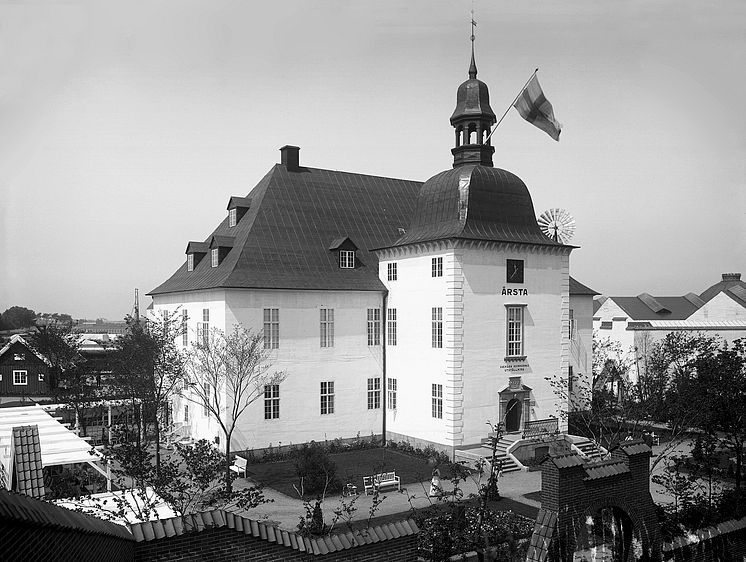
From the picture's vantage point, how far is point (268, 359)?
91.6ft

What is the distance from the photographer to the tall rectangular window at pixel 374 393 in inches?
1215

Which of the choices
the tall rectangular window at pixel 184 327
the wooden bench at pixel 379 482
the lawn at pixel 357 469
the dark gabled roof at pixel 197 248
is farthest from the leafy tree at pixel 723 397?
the dark gabled roof at pixel 197 248

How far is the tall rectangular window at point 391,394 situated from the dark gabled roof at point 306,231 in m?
4.64

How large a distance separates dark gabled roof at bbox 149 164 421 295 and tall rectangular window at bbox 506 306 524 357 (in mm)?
6461

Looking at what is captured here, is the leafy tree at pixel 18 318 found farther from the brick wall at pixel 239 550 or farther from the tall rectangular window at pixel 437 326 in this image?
the brick wall at pixel 239 550

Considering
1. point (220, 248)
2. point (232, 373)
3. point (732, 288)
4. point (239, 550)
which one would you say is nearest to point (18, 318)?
point (220, 248)

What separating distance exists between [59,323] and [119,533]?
33327mm

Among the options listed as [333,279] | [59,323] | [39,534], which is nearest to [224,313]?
[333,279]

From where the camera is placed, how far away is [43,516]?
5734 mm

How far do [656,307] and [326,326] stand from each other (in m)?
39.4

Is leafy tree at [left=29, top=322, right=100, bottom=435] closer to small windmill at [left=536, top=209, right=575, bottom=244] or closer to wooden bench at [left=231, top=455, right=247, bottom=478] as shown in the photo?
wooden bench at [left=231, top=455, right=247, bottom=478]

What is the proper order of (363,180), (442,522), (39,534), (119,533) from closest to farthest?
1. (39,534)
2. (119,533)
3. (442,522)
4. (363,180)

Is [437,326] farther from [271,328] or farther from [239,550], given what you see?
[239,550]

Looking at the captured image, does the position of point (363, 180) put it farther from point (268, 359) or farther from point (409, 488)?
point (409, 488)
